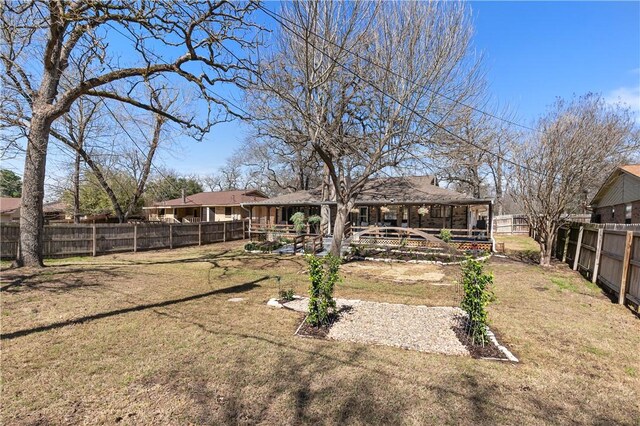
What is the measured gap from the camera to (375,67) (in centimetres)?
1090

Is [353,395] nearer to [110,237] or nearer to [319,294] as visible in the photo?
[319,294]

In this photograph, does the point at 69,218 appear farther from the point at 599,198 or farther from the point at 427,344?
the point at 599,198

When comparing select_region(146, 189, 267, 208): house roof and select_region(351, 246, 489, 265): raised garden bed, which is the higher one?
select_region(146, 189, 267, 208): house roof

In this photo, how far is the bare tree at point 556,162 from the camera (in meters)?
10.9

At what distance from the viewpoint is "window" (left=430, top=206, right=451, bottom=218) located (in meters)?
20.0

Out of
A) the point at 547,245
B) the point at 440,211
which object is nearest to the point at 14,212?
the point at 440,211

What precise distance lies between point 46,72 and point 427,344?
10.7m

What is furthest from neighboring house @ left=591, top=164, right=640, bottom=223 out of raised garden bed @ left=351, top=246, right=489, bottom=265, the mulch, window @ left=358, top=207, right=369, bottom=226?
the mulch

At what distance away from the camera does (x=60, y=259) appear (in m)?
11.6

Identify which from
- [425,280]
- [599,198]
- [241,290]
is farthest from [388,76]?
[599,198]

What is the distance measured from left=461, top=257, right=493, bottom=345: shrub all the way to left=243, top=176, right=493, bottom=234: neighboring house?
13.1 meters

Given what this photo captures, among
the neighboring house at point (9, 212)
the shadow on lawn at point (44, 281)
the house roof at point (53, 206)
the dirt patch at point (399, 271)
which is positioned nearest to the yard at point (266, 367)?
the shadow on lawn at point (44, 281)

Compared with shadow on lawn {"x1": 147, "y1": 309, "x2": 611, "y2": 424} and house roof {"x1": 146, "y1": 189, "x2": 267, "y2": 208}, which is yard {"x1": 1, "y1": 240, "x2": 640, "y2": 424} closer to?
shadow on lawn {"x1": 147, "y1": 309, "x2": 611, "y2": 424}

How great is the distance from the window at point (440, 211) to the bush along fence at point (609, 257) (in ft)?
24.8
